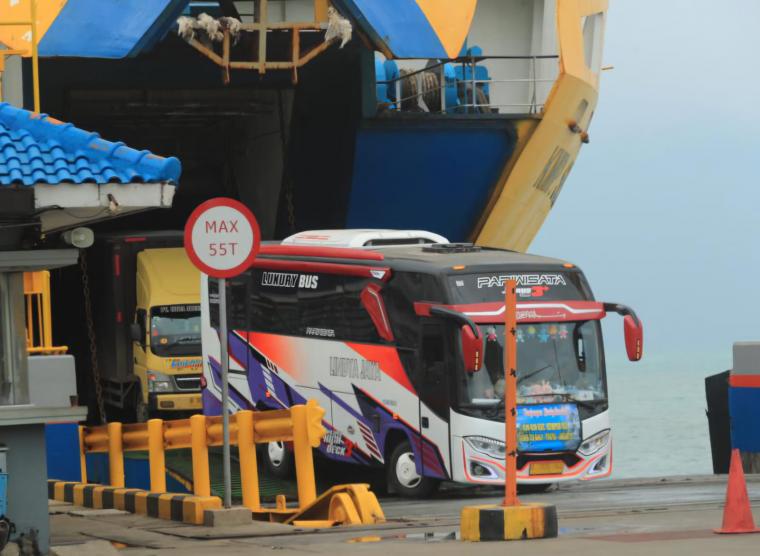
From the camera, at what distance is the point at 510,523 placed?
481 inches

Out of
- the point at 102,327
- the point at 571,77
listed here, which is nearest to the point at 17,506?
the point at 102,327

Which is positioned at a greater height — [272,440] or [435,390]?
[272,440]

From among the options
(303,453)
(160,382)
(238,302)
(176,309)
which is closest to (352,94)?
(176,309)

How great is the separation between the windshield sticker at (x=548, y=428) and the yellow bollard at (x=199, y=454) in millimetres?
4253

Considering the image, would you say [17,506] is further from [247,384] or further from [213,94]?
[213,94]

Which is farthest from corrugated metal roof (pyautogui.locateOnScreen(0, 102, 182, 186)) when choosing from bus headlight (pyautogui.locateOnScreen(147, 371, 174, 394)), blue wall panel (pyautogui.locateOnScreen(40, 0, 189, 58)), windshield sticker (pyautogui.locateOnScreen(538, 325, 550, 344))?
bus headlight (pyautogui.locateOnScreen(147, 371, 174, 394))

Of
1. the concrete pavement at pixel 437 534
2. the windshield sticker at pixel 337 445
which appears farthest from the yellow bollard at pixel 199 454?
the windshield sticker at pixel 337 445

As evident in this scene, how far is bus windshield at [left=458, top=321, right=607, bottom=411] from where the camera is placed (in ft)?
62.8

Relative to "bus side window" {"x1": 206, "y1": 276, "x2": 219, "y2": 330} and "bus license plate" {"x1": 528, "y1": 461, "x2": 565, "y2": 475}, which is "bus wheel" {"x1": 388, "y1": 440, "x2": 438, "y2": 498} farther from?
"bus side window" {"x1": 206, "y1": 276, "x2": 219, "y2": 330}

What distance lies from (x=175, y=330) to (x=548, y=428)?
11376 millimetres

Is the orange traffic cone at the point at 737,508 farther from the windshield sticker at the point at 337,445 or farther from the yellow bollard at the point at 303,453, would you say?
the windshield sticker at the point at 337,445

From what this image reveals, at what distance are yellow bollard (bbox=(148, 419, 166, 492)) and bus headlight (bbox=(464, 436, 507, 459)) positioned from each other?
12.1ft

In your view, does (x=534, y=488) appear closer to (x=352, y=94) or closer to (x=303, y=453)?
(x=303, y=453)

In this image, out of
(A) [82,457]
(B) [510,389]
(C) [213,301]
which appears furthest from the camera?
(C) [213,301]
